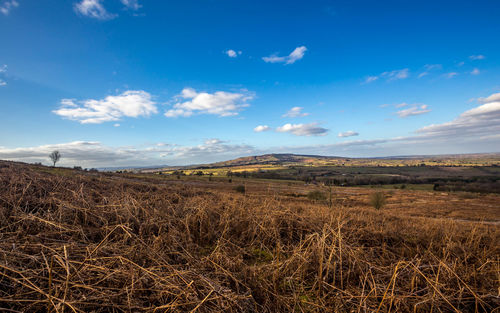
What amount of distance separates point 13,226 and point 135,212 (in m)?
2.14

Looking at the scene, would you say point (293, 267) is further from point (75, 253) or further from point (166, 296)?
→ point (75, 253)

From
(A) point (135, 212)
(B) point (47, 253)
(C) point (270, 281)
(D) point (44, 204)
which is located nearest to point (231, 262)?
(C) point (270, 281)

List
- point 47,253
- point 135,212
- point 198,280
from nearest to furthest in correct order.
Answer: point 198,280
point 47,253
point 135,212

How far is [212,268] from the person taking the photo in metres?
3.46

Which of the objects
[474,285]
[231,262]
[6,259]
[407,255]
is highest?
[6,259]

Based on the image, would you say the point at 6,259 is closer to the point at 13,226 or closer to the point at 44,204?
the point at 13,226

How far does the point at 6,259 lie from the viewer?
2543 mm

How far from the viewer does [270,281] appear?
3.29 m

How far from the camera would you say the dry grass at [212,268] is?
231 cm

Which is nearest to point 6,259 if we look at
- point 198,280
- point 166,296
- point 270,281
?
point 166,296

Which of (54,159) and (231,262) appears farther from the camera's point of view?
(54,159)

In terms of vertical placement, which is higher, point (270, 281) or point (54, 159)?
point (54, 159)

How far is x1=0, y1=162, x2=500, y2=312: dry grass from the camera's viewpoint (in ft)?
7.59

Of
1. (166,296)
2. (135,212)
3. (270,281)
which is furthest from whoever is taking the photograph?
(135,212)
